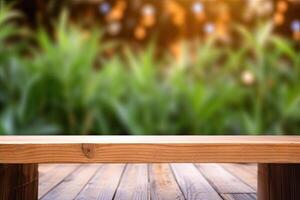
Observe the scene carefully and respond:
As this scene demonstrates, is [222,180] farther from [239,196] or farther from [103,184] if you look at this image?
[103,184]

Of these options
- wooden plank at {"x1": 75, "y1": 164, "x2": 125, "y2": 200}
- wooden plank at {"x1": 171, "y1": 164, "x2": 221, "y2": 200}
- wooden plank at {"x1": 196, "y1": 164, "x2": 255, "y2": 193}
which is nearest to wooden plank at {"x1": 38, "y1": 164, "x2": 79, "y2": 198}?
wooden plank at {"x1": 75, "y1": 164, "x2": 125, "y2": 200}

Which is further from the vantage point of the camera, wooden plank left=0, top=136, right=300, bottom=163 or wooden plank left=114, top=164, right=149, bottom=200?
wooden plank left=114, top=164, right=149, bottom=200

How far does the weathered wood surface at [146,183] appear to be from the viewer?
1632 millimetres

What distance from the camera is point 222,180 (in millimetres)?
1970

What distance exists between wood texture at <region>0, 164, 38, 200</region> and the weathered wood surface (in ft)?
0.85

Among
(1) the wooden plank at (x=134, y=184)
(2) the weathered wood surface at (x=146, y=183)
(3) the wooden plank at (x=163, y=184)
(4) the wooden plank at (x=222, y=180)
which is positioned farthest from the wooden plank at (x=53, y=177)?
(4) the wooden plank at (x=222, y=180)

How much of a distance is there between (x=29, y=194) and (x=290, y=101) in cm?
146

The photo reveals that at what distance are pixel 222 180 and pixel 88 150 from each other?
1.09 m

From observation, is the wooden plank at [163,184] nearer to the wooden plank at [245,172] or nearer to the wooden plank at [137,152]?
the wooden plank at [245,172]

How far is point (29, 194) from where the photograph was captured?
1.34m

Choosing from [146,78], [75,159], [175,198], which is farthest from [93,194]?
[146,78]

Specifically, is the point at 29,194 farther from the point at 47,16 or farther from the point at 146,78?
the point at 47,16

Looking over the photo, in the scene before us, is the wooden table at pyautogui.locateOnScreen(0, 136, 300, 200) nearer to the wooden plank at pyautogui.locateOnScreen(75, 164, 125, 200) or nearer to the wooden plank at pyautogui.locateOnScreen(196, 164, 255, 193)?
the wooden plank at pyautogui.locateOnScreen(75, 164, 125, 200)

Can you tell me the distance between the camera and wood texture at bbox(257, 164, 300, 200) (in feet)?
4.17
